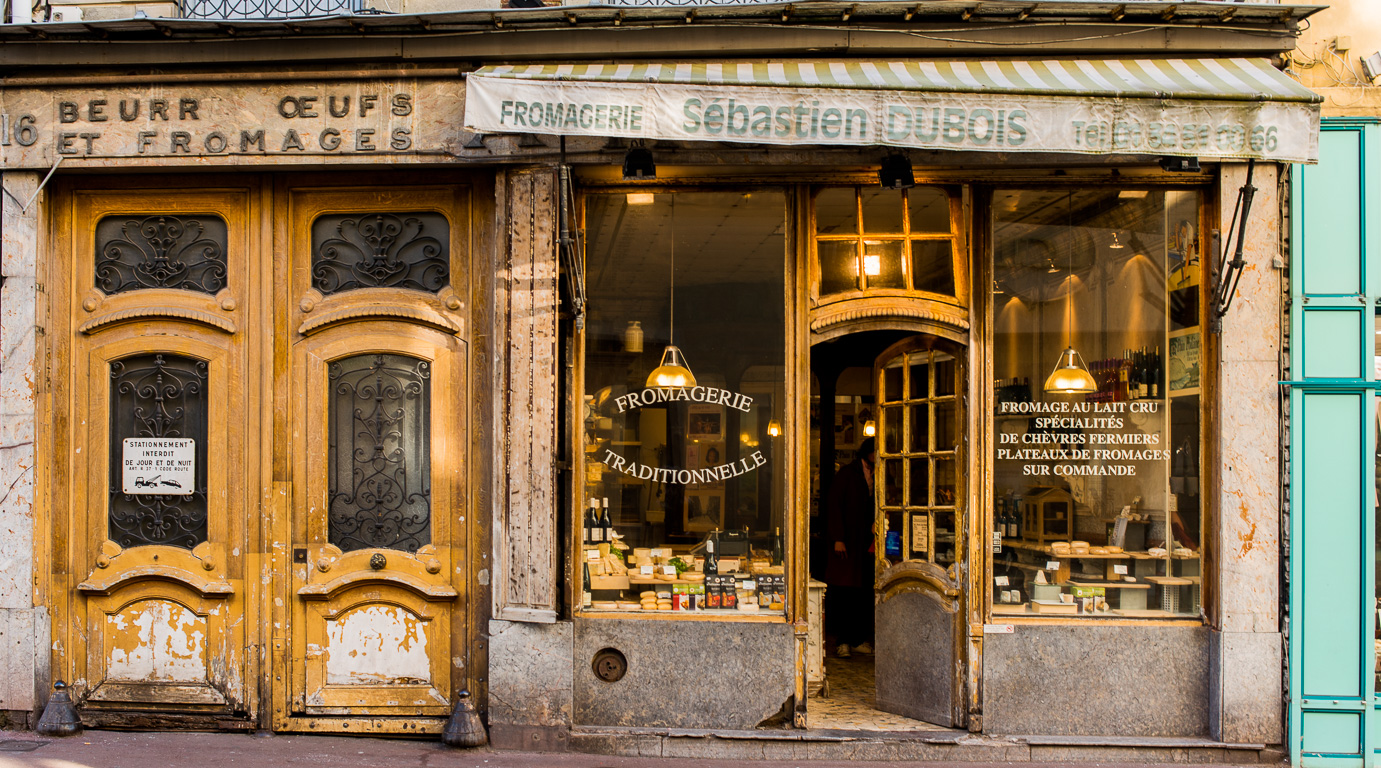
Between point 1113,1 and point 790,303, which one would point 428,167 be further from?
point 1113,1

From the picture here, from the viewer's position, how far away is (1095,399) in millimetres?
6789

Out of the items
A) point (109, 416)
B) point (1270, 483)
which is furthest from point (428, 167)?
point (1270, 483)

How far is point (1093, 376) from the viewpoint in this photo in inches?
267

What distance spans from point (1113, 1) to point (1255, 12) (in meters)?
0.97

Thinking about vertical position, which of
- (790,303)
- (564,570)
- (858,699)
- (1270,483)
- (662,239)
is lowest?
(858,699)

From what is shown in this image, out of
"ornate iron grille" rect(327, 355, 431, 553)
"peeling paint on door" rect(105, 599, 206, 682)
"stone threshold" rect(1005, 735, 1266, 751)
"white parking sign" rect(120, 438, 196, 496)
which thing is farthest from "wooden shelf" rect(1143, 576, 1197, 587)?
"white parking sign" rect(120, 438, 196, 496)

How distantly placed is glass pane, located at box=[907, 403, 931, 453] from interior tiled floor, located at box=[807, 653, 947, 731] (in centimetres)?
195

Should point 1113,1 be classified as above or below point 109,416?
above

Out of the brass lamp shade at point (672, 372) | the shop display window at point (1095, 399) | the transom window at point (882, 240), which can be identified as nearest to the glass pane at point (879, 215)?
the transom window at point (882, 240)

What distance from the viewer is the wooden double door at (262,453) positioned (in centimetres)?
668

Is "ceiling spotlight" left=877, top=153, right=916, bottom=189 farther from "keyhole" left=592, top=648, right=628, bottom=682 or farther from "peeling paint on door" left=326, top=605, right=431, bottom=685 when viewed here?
"peeling paint on door" left=326, top=605, right=431, bottom=685

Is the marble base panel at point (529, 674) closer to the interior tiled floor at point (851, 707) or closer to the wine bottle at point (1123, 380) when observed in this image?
the interior tiled floor at point (851, 707)

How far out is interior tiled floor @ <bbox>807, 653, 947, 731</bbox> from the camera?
22.0 feet

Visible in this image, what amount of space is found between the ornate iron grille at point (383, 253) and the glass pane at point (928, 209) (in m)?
3.32
